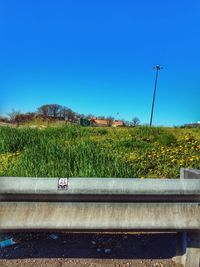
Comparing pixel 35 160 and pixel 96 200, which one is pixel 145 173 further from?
pixel 96 200

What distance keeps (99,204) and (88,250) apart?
78 centimetres

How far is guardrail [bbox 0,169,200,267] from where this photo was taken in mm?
3166

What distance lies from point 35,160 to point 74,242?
2.41 m

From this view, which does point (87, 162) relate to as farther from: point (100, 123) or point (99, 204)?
point (100, 123)

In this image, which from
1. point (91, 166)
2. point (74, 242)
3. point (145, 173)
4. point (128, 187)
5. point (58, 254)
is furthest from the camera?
point (145, 173)

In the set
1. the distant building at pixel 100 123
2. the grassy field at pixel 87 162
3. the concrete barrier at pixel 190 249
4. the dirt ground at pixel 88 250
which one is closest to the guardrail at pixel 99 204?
the concrete barrier at pixel 190 249

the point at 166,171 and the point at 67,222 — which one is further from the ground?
the point at 166,171

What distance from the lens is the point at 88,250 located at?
3.77 meters

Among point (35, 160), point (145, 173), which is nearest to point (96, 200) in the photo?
point (35, 160)

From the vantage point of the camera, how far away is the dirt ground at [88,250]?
3.51 metres

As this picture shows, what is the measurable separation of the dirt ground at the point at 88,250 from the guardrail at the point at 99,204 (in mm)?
494

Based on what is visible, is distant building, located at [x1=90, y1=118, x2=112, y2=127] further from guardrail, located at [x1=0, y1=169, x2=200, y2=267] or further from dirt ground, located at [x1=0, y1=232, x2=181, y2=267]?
guardrail, located at [x1=0, y1=169, x2=200, y2=267]

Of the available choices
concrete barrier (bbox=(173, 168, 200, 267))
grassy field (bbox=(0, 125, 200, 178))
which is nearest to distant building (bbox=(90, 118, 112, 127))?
grassy field (bbox=(0, 125, 200, 178))

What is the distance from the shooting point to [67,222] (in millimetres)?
3189
